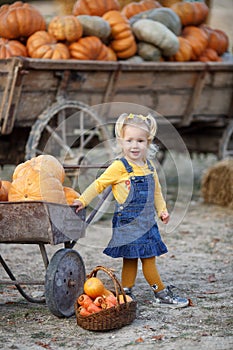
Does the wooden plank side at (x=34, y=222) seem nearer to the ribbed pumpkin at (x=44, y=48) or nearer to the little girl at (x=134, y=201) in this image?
the little girl at (x=134, y=201)

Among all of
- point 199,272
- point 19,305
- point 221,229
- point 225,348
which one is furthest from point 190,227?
point 225,348

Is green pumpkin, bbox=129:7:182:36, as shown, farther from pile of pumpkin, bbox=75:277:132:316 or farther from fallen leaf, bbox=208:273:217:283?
pile of pumpkin, bbox=75:277:132:316

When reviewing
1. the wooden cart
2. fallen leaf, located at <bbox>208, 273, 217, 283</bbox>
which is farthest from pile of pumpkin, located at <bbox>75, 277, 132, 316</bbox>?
the wooden cart

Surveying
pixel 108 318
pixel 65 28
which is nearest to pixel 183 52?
pixel 65 28

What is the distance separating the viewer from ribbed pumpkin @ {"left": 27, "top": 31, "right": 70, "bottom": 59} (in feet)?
23.4

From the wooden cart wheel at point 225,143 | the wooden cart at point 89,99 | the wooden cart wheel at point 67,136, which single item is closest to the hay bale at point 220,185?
the wooden cart wheel at point 225,143

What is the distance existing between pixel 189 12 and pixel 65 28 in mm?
2076

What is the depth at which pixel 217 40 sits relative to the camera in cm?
887

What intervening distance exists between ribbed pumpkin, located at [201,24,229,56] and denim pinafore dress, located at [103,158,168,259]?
4875 millimetres

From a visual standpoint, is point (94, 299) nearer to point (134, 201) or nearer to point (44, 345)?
point (44, 345)

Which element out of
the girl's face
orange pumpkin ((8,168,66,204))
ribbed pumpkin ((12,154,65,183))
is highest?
the girl's face

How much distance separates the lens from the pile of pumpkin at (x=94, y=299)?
3.83 meters

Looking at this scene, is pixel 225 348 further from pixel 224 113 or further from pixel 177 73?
pixel 224 113

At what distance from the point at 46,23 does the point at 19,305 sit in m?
4.00
